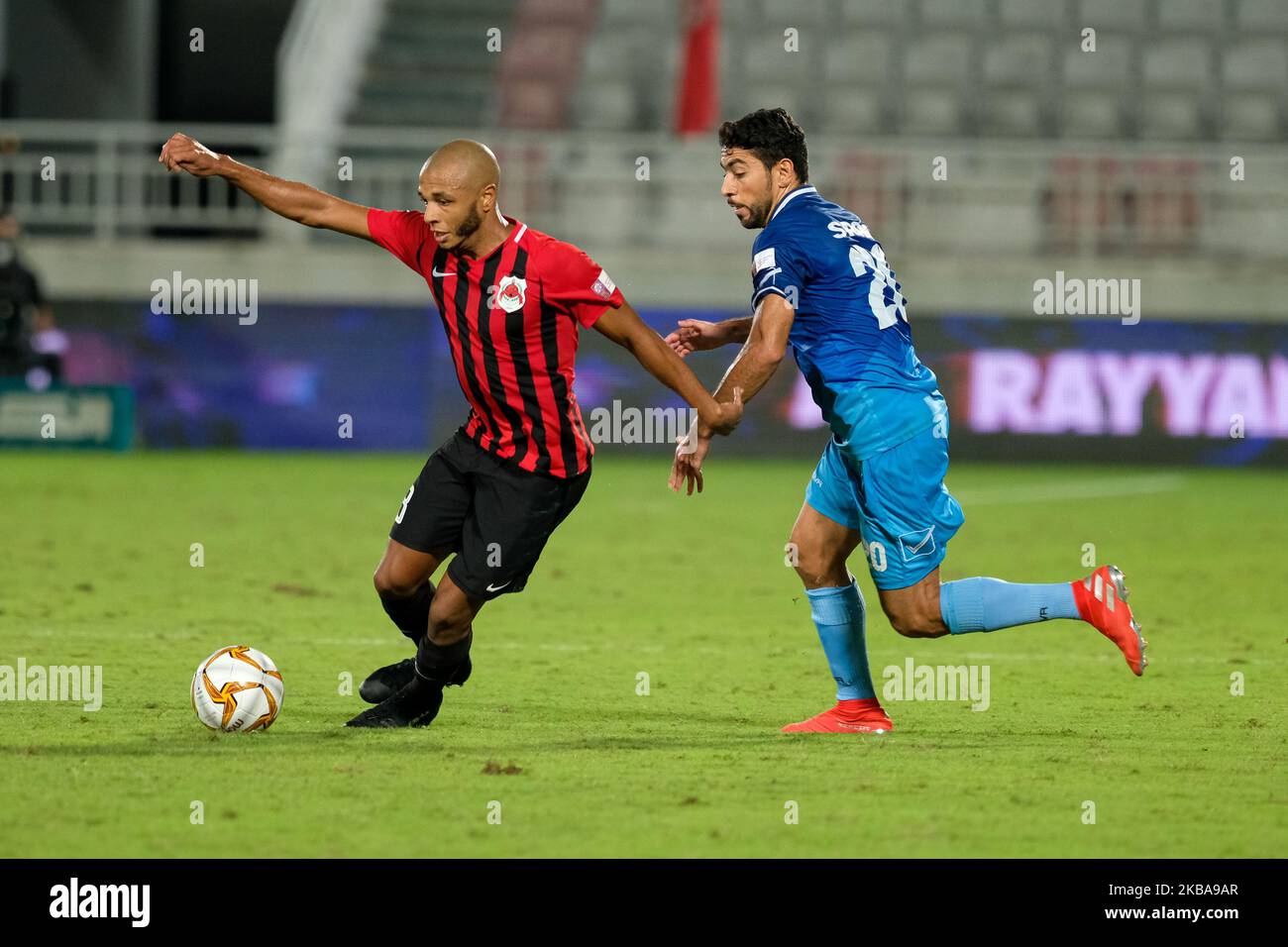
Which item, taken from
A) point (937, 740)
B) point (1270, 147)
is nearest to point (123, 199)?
point (1270, 147)

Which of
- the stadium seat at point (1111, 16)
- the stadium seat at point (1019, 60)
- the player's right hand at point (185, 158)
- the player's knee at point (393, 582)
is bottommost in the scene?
the player's knee at point (393, 582)

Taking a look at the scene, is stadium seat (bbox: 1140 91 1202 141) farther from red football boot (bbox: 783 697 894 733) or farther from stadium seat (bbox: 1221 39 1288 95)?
red football boot (bbox: 783 697 894 733)

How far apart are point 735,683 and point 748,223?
1924 mm

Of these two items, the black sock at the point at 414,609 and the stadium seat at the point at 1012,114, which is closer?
the black sock at the point at 414,609

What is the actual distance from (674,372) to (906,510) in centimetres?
85

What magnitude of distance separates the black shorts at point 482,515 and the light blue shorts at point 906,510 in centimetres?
95

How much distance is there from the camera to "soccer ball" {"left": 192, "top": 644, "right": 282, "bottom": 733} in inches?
225

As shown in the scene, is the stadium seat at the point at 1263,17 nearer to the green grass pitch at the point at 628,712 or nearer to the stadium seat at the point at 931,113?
the stadium seat at the point at 931,113

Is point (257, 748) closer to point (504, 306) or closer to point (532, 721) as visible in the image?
point (532, 721)

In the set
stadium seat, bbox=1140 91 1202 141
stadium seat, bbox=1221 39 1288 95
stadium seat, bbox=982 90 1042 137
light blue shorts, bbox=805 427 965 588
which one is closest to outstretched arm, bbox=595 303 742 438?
light blue shorts, bbox=805 427 965 588

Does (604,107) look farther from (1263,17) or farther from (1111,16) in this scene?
(1263,17)

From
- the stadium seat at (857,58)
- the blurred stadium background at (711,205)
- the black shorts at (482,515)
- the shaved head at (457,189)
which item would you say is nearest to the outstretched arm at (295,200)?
the shaved head at (457,189)

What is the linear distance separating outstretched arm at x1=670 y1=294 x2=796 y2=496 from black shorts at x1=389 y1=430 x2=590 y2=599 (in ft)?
1.57

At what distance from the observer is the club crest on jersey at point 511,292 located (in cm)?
568
